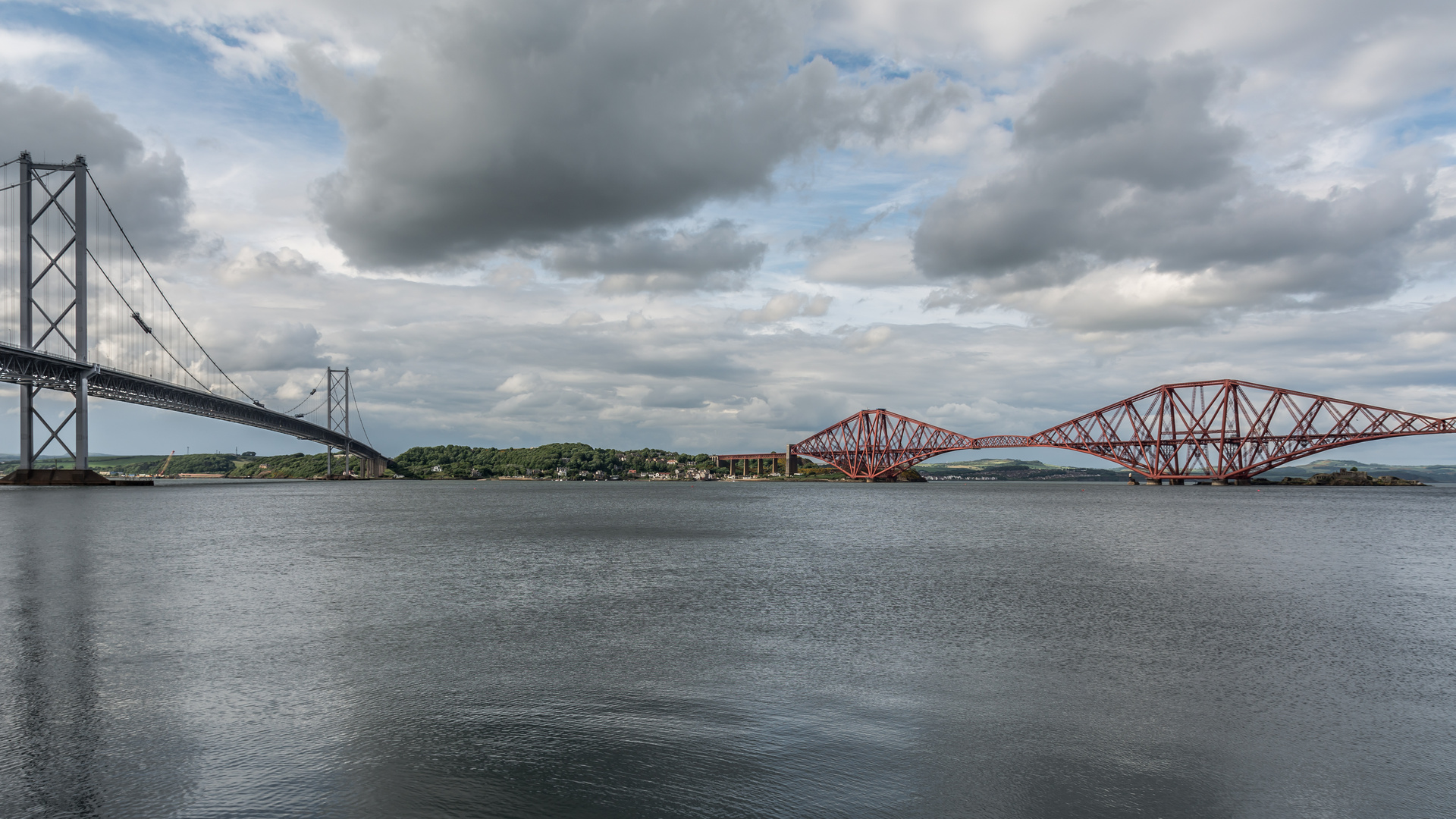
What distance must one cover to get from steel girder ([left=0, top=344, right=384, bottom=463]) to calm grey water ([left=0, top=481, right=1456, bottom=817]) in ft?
182

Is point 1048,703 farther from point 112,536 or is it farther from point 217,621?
point 112,536

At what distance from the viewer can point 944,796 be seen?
7977 millimetres

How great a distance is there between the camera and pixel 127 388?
8331 cm

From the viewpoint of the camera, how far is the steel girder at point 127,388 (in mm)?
69312

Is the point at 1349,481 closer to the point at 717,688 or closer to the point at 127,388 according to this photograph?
the point at 717,688

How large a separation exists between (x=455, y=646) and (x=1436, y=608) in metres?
25.6

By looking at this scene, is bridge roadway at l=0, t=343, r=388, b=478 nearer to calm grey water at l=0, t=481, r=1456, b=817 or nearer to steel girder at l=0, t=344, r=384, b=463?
steel girder at l=0, t=344, r=384, b=463

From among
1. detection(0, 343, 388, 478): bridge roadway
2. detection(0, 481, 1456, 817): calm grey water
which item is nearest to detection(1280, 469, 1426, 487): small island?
detection(0, 481, 1456, 817): calm grey water

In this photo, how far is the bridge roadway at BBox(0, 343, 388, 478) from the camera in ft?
227

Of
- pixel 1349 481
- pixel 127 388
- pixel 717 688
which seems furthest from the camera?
pixel 1349 481

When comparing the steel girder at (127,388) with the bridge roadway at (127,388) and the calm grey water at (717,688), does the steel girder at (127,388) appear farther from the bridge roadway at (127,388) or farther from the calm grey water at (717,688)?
the calm grey water at (717,688)

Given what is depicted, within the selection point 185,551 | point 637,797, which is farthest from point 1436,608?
point 185,551

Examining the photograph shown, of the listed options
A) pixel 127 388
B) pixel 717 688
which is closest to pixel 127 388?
pixel 127 388

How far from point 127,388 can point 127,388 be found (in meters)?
0.07
